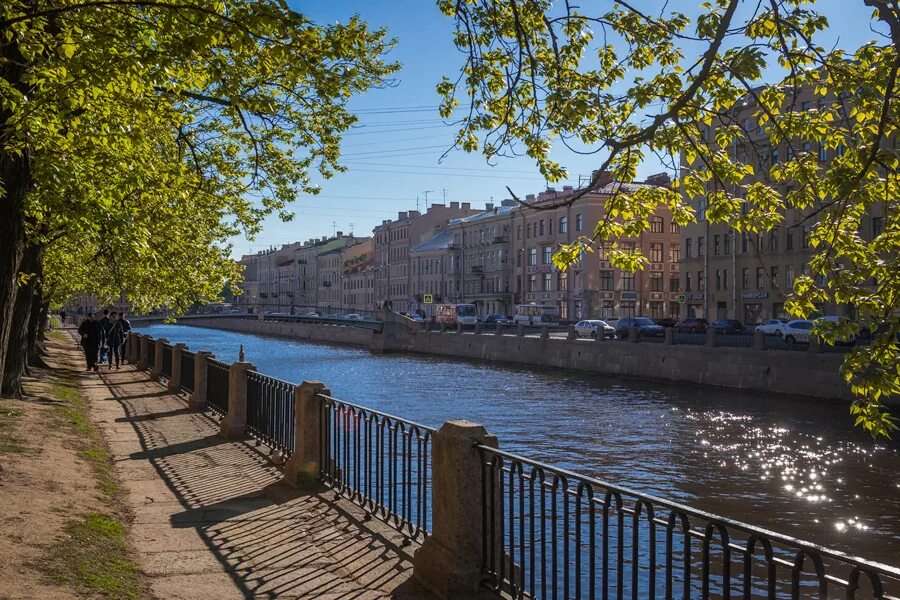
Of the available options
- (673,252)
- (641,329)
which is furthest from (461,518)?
(673,252)

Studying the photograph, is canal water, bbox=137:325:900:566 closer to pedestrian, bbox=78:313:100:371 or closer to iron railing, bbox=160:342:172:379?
iron railing, bbox=160:342:172:379

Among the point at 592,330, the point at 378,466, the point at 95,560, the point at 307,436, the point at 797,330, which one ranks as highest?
the point at 797,330

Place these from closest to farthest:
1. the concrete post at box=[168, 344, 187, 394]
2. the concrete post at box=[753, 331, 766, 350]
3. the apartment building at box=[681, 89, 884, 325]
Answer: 1. the concrete post at box=[168, 344, 187, 394]
2. the concrete post at box=[753, 331, 766, 350]
3. the apartment building at box=[681, 89, 884, 325]

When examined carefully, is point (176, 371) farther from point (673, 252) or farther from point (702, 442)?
point (673, 252)

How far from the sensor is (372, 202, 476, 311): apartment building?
393ft

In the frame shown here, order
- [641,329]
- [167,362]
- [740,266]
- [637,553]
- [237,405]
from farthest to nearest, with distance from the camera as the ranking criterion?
[740,266], [641,329], [167,362], [237,405], [637,553]

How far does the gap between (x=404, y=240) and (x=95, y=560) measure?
116m

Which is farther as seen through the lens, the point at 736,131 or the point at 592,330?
the point at 592,330

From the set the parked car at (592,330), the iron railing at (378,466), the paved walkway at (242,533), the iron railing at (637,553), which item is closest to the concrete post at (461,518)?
the iron railing at (637,553)

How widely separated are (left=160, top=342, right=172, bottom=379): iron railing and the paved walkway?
1020 centimetres

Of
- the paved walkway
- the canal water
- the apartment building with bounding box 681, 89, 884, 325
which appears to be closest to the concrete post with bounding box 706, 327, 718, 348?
the canal water

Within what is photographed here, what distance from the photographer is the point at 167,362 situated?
76.5 feet

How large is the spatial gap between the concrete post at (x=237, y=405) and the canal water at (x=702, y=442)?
740 centimetres

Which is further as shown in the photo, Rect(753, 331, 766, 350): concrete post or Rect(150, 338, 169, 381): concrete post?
Rect(753, 331, 766, 350): concrete post
